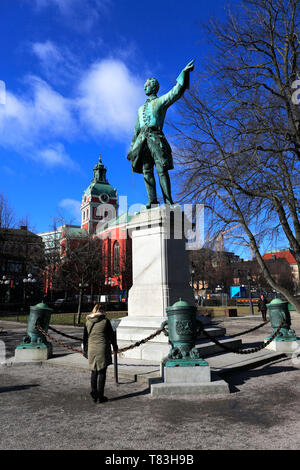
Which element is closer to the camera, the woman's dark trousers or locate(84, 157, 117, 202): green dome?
the woman's dark trousers

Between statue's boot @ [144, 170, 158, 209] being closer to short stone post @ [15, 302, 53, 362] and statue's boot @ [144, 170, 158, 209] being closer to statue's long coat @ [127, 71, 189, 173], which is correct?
statue's long coat @ [127, 71, 189, 173]

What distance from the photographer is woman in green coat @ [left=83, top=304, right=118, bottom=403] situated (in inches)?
178

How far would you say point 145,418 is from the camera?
379 cm

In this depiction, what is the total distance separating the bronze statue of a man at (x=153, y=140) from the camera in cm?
783

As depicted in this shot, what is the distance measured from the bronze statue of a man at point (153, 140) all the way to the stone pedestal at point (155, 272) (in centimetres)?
68

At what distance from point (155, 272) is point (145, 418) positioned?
389 centimetres

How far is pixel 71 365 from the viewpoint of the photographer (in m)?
6.82

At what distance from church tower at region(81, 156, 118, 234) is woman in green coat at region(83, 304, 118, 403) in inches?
2676

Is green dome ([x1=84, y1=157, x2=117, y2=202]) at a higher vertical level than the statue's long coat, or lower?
higher

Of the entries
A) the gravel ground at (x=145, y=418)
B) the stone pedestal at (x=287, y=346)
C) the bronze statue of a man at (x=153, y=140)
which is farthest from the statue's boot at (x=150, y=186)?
the stone pedestal at (x=287, y=346)

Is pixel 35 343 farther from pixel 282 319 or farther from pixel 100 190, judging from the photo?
pixel 100 190

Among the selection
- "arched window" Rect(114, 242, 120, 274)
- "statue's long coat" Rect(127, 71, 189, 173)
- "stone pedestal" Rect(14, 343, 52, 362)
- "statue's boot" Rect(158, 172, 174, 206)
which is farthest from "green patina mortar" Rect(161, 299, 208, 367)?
"arched window" Rect(114, 242, 120, 274)

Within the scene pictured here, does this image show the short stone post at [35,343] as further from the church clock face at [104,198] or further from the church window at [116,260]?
the church clock face at [104,198]
